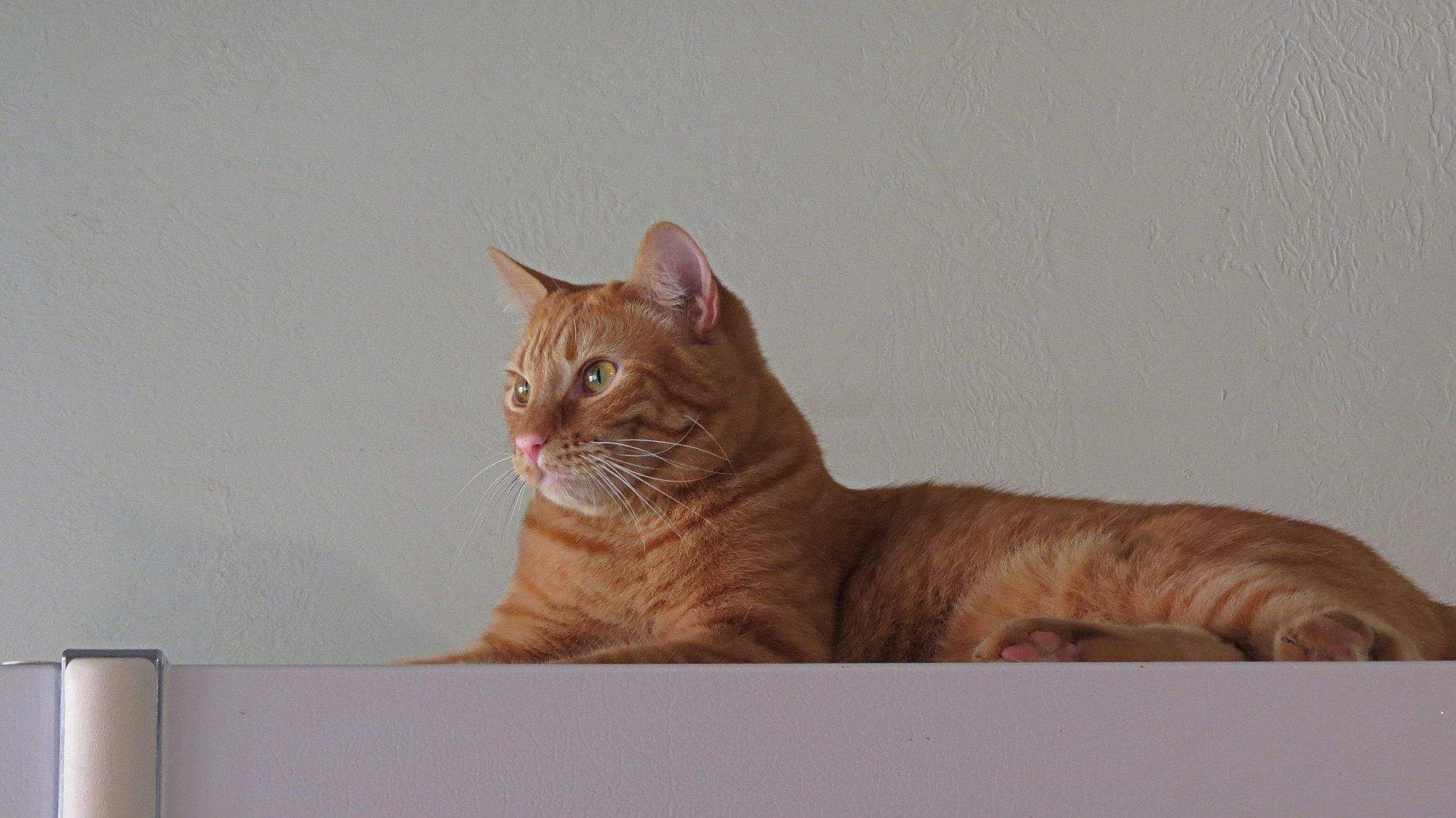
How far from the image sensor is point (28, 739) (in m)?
0.55

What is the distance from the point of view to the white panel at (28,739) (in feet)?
1.80

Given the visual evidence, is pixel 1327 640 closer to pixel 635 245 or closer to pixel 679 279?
pixel 679 279

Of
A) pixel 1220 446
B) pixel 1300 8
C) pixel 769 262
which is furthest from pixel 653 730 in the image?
pixel 1300 8

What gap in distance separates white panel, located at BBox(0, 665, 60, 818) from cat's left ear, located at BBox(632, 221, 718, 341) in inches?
25.6

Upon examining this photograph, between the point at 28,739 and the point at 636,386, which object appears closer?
the point at 28,739

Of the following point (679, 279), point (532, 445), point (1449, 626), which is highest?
point (679, 279)

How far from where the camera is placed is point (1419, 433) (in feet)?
5.22

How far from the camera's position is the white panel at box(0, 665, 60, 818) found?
547 mm

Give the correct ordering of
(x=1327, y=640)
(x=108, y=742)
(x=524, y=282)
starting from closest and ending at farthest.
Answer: (x=108, y=742)
(x=1327, y=640)
(x=524, y=282)

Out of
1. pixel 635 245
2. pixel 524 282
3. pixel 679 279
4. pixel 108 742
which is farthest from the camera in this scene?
pixel 635 245

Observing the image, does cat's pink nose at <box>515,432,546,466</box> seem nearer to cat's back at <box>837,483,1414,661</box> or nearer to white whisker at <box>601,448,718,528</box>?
white whisker at <box>601,448,718,528</box>

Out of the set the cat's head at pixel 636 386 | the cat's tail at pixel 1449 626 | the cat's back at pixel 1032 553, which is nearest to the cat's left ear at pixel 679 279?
the cat's head at pixel 636 386

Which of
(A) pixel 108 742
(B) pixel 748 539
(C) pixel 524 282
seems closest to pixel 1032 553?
(B) pixel 748 539

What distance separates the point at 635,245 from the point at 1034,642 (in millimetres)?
1092
